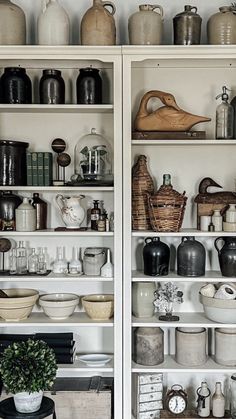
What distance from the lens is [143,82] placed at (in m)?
3.10

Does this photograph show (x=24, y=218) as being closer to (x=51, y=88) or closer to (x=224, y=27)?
(x=51, y=88)

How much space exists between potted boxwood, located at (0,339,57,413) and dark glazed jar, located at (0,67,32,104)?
1250 millimetres

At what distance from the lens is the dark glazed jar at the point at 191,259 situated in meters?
2.93

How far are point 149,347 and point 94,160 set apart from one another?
1.02 meters

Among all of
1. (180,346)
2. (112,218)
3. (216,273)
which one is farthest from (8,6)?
(180,346)

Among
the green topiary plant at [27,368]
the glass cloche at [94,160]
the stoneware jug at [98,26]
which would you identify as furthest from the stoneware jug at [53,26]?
the green topiary plant at [27,368]

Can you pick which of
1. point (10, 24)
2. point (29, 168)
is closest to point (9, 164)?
point (29, 168)

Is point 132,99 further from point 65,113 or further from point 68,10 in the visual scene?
point 68,10

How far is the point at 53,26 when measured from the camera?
2.84 meters

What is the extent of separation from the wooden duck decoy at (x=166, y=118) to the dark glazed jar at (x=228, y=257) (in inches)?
25.1

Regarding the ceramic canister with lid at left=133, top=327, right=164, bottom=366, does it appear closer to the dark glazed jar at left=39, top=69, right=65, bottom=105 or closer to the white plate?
the white plate

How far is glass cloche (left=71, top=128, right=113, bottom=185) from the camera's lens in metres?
2.95

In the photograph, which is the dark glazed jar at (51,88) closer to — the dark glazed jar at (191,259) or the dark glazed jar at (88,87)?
the dark glazed jar at (88,87)

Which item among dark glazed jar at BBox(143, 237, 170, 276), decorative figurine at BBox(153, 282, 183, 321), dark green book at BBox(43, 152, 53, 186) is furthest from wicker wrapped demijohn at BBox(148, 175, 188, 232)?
dark green book at BBox(43, 152, 53, 186)
